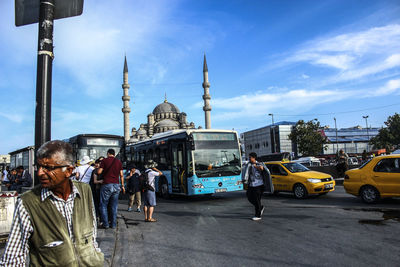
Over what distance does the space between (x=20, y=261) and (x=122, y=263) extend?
9.87ft

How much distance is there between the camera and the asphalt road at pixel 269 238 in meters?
4.60

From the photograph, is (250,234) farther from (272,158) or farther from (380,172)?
(272,158)

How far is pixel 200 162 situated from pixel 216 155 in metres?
0.79

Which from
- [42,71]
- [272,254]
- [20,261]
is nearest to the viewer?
[20,261]

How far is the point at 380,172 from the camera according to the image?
30.7 ft

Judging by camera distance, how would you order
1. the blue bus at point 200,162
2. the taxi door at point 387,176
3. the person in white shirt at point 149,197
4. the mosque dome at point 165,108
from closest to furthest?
1. the person in white shirt at point 149,197
2. the taxi door at point 387,176
3. the blue bus at point 200,162
4. the mosque dome at point 165,108

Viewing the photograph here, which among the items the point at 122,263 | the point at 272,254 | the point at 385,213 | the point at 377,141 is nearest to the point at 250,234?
the point at 272,254

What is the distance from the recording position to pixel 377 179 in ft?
30.7

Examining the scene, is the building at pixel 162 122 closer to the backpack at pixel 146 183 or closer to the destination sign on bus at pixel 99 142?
the destination sign on bus at pixel 99 142

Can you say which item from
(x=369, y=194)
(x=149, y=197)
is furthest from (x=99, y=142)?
(x=369, y=194)

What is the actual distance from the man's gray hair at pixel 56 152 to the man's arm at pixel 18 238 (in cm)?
33

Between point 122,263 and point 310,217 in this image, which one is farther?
point 310,217

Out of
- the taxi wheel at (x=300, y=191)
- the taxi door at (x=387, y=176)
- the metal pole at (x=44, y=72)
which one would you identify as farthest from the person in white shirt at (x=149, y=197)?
the taxi door at (x=387, y=176)

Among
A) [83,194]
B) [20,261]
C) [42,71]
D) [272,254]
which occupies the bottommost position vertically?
[272,254]
